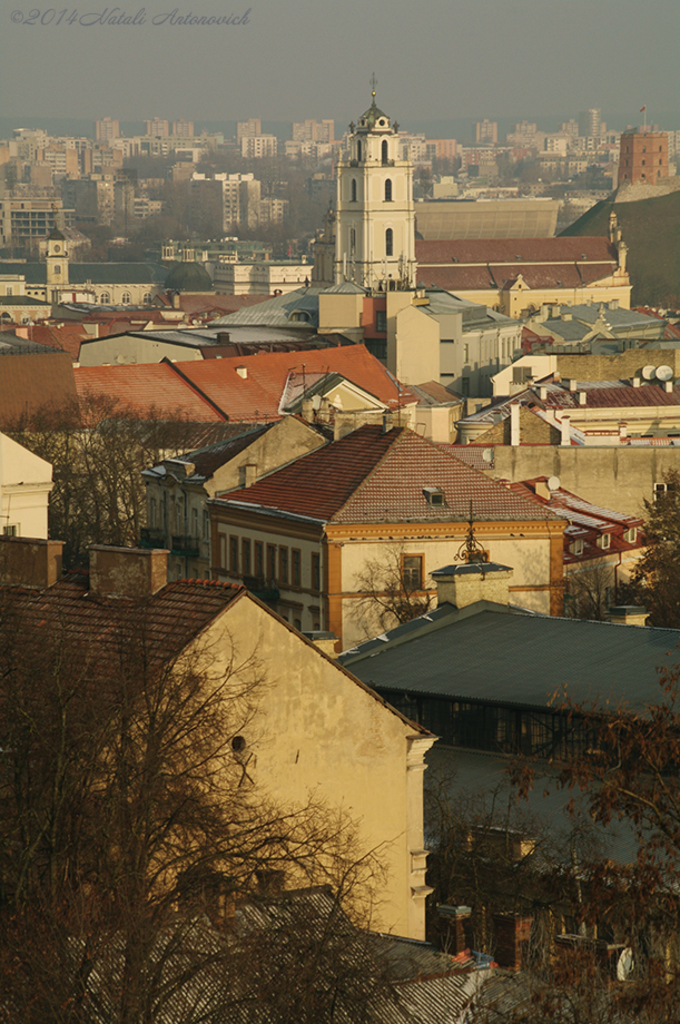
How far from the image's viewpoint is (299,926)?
1555cm

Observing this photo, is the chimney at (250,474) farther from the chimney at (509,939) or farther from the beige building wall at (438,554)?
the chimney at (509,939)

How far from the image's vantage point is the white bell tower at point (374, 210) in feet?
522

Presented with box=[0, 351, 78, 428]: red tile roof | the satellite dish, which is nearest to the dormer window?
the satellite dish

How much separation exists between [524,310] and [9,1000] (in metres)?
174

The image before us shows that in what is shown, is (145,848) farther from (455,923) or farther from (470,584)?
(470,584)

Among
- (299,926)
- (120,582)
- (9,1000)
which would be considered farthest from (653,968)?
(120,582)

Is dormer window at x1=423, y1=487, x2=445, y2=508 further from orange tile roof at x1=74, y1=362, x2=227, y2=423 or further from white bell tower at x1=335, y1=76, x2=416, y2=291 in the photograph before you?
white bell tower at x1=335, y1=76, x2=416, y2=291

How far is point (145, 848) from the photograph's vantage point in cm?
1669

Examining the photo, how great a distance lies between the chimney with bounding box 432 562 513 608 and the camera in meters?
31.4

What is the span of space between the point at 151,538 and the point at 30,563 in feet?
95.0

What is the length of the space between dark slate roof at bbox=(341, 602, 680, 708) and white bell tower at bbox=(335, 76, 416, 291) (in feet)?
419

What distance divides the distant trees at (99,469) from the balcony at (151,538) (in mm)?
1598

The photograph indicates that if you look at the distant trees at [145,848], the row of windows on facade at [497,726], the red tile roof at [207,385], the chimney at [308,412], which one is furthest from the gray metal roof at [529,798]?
the red tile roof at [207,385]

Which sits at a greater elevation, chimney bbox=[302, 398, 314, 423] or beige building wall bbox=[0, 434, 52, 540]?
chimney bbox=[302, 398, 314, 423]
